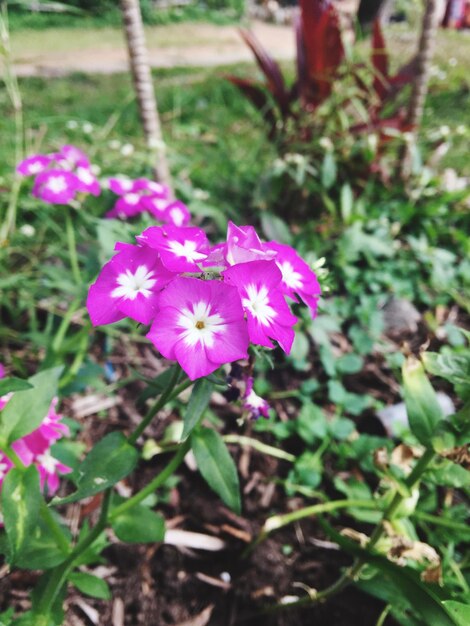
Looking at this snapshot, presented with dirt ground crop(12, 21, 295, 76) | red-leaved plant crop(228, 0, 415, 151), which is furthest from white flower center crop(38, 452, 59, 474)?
dirt ground crop(12, 21, 295, 76)

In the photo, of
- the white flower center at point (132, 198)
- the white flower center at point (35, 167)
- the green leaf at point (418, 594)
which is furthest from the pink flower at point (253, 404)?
the white flower center at point (35, 167)

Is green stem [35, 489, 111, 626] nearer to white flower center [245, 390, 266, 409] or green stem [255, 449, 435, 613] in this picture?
white flower center [245, 390, 266, 409]

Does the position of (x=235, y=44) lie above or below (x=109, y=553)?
above

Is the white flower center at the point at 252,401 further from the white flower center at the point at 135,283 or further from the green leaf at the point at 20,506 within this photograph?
the green leaf at the point at 20,506

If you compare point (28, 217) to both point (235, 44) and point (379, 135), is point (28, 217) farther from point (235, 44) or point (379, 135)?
point (235, 44)

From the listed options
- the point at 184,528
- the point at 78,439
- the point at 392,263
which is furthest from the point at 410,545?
the point at 392,263
